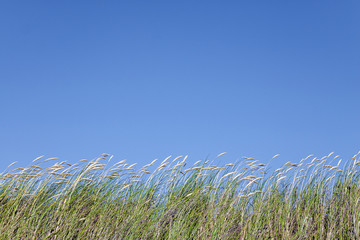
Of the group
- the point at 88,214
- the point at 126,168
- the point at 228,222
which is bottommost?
the point at 88,214

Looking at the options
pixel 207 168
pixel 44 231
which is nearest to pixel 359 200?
pixel 207 168

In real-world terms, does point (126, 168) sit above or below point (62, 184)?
above

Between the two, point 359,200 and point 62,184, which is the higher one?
point 359,200

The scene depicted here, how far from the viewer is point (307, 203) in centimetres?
517

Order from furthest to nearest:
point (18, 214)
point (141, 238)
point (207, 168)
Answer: point (207, 168) → point (18, 214) → point (141, 238)

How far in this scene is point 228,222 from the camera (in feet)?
15.3

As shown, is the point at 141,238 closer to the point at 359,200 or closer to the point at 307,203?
the point at 307,203

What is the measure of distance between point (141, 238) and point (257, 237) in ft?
4.52

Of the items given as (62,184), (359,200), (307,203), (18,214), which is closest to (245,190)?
(307,203)

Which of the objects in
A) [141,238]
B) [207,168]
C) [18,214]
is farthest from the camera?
[207,168]

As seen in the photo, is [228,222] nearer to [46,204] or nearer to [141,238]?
[141,238]

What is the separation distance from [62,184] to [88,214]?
0.78 meters

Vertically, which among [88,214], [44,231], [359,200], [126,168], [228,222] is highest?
[359,200]

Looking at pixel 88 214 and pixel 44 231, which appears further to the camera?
pixel 88 214
